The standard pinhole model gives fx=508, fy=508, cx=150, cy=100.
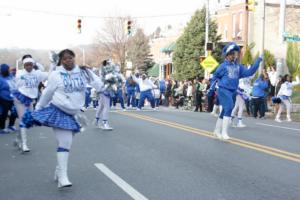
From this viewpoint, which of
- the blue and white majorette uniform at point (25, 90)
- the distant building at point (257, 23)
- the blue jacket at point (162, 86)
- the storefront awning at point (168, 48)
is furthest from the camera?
the storefront awning at point (168, 48)

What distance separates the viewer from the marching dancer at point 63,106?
6.92 metres

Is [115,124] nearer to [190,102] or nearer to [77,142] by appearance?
[77,142]

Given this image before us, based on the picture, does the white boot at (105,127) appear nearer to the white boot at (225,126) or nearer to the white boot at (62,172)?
the white boot at (225,126)

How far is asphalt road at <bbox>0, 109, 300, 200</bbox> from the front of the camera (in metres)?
6.69

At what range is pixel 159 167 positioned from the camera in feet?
27.6

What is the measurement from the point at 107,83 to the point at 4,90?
361cm

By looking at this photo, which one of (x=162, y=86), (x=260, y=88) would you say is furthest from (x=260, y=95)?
(x=162, y=86)

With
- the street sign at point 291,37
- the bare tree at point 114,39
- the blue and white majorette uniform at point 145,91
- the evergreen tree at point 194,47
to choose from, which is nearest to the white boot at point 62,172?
the blue and white majorette uniform at point 145,91

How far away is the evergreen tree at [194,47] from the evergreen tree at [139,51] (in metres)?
16.4

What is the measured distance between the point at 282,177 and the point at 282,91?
1290cm

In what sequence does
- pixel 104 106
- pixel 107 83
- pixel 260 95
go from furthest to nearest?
pixel 260 95
pixel 104 106
pixel 107 83

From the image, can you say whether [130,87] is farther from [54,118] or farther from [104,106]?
[54,118]

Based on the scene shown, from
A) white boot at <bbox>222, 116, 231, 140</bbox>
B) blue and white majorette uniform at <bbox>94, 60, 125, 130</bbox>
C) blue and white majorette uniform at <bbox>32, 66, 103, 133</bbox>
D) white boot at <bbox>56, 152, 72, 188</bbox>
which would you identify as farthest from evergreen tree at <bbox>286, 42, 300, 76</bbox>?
white boot at <bbox>56, 152, 72, 188</bbox>

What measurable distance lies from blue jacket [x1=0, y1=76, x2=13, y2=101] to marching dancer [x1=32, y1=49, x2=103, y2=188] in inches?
294
